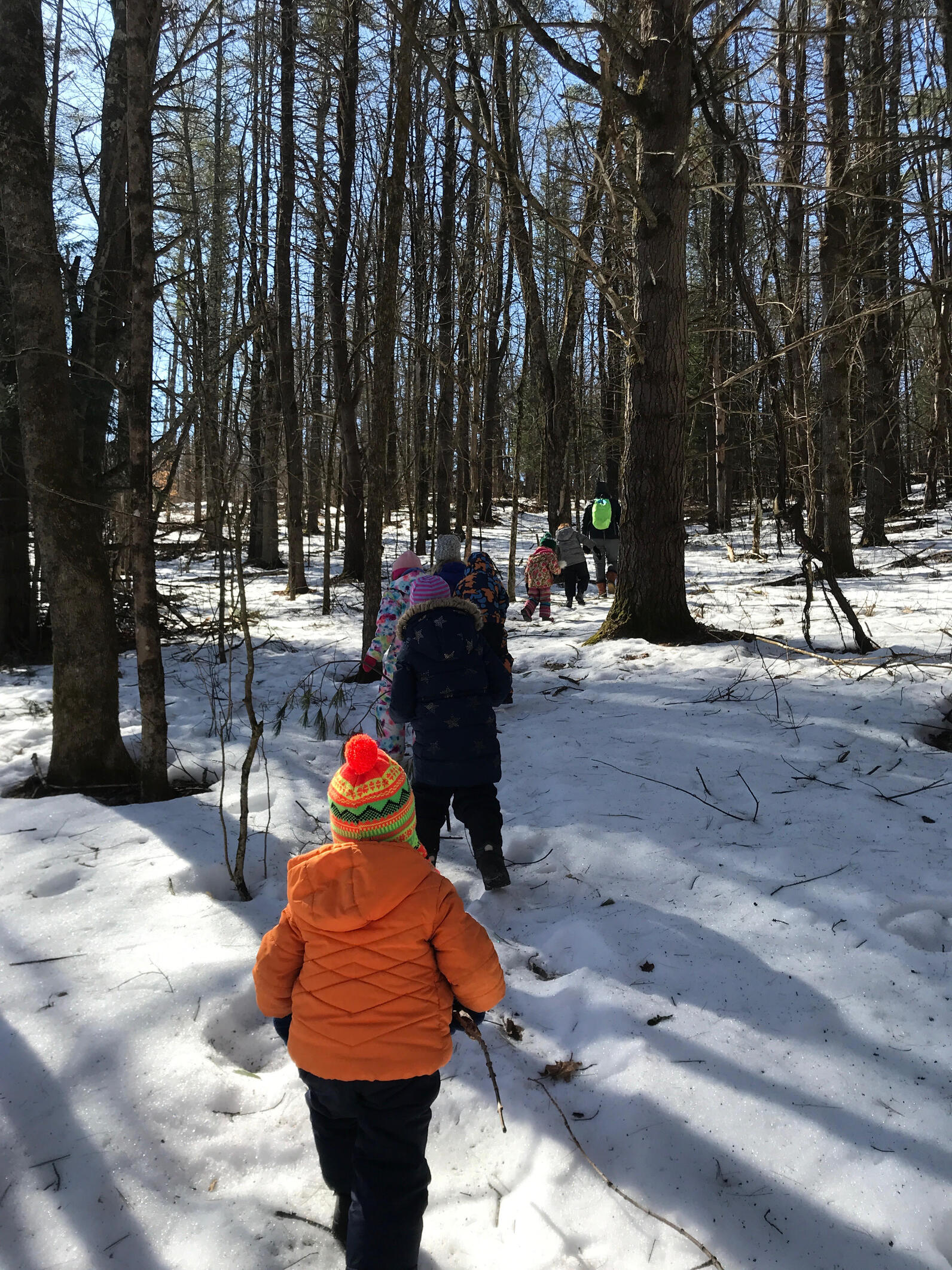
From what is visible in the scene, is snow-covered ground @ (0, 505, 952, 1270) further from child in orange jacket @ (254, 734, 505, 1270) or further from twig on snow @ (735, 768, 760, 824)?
child in orange jacket @ (254, 734, 505, 1270)

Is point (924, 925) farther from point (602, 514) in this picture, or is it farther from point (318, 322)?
point (318, 322)

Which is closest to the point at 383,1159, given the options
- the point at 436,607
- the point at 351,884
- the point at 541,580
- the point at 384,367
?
the point at 351,884

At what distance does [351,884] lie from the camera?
1941 mm

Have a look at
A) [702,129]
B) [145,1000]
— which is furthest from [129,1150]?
[702,129]

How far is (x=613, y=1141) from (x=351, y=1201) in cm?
77

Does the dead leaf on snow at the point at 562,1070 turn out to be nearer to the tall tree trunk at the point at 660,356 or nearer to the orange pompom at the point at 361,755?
the orange pompom at the point at 361,755

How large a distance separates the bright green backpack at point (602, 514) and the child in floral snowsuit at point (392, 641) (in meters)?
7.16

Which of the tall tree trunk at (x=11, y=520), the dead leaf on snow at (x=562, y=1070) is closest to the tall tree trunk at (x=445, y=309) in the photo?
the tall tree trunk at (x=11, y=520)

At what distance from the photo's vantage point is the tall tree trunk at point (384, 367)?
6.32 meters

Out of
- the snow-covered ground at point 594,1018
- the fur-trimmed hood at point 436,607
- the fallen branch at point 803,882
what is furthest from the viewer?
the fur-trimmed hood at point 436,607

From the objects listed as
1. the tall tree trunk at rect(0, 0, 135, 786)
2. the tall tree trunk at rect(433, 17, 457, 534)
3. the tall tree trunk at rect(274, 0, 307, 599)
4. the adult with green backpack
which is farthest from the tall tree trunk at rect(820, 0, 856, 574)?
the tall tree trunk at rect(274, 0, 307, 599)

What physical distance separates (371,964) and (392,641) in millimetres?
3276

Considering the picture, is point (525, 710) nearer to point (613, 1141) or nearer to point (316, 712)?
point (316, 712)

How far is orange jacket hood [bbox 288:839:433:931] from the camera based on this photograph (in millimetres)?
1913
